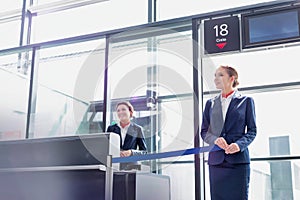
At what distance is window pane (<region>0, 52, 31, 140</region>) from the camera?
327 cm

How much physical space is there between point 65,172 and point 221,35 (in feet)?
4.77

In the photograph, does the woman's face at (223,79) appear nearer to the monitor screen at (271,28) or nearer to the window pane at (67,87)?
the monitor screen at (271,28)

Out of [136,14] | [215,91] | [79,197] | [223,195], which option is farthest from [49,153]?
[136,14]

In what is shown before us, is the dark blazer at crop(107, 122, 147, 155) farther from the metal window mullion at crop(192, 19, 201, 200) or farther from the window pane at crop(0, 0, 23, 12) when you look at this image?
the window pane at crop(0, 0, 23, 12)

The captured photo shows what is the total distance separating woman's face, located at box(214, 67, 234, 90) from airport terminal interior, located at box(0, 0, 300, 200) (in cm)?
31

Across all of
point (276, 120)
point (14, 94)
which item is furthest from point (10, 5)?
point (276, 120)

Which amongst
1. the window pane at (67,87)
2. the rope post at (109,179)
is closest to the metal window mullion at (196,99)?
the window pane at (67,87)

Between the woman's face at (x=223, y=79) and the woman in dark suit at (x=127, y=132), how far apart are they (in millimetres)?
619

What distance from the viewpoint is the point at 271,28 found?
235 centimetres

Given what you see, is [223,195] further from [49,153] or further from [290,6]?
[290,6]

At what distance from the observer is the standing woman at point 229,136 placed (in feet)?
6.54

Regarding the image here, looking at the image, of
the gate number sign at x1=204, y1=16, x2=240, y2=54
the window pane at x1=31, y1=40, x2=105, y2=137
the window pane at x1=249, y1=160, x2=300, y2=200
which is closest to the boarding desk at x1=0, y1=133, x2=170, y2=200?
the window pane at x1=249, y1=160, x2=300, y2=200

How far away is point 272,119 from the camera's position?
2.57 metres

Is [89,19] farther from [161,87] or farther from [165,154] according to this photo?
[165,154]
